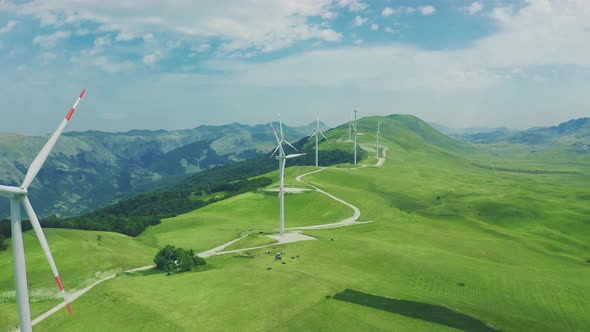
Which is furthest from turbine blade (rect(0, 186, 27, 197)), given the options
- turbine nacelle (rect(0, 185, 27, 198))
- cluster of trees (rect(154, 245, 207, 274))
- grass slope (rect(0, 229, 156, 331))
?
cluster of trees (rect(154, 245, 207, 274))

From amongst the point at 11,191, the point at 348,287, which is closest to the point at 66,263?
the point at 11,191

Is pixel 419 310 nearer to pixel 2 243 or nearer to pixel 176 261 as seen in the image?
pixel 176 261

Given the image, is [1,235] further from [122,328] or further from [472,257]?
[472,257]

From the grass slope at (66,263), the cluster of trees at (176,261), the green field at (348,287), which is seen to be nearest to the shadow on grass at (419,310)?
the green field at (348,287)

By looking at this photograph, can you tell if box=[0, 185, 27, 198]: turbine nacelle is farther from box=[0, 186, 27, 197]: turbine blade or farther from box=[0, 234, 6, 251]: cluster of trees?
box=[0, 234, 6, 251]: cluster of trees

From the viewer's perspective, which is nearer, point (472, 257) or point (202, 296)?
point (202, 296)

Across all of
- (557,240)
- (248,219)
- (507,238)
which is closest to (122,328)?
(248,219)
